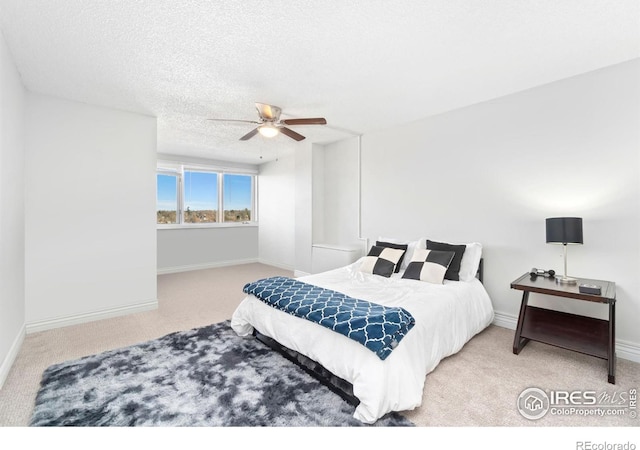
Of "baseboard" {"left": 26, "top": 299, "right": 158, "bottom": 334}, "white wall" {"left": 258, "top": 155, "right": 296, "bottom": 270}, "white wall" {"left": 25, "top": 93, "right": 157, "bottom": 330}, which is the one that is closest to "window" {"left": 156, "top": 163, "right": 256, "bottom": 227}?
"white wall" {"left": 258, "top": 155, "right": 296, "bottom": 270}

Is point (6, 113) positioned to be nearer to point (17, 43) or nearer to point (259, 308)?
point (17, 43)

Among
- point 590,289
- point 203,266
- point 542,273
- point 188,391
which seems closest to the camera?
point 188,391

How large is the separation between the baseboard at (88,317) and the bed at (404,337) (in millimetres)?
1563

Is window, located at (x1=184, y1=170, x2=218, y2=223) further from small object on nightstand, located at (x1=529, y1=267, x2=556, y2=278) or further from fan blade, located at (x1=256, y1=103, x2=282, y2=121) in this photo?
small object on nightstand, located at (x1=529, y1=267, x2=556, y2=278)

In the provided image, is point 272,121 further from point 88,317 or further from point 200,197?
point 200,197

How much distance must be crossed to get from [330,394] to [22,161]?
3.63 m

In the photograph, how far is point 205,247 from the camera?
6.73m

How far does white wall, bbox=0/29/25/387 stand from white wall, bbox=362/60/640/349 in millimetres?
4119

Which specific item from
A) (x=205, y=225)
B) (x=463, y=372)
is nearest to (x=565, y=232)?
(x=463, y=372)

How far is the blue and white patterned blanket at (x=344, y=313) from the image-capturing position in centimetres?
188

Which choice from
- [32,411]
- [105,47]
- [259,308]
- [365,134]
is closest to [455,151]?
[365,134]

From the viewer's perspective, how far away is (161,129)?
4449 millimetres

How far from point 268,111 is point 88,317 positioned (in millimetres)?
3124

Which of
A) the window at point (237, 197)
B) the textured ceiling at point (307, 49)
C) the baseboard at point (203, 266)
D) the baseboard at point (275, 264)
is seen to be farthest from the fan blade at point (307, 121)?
the baseboard at point (203, 266)
